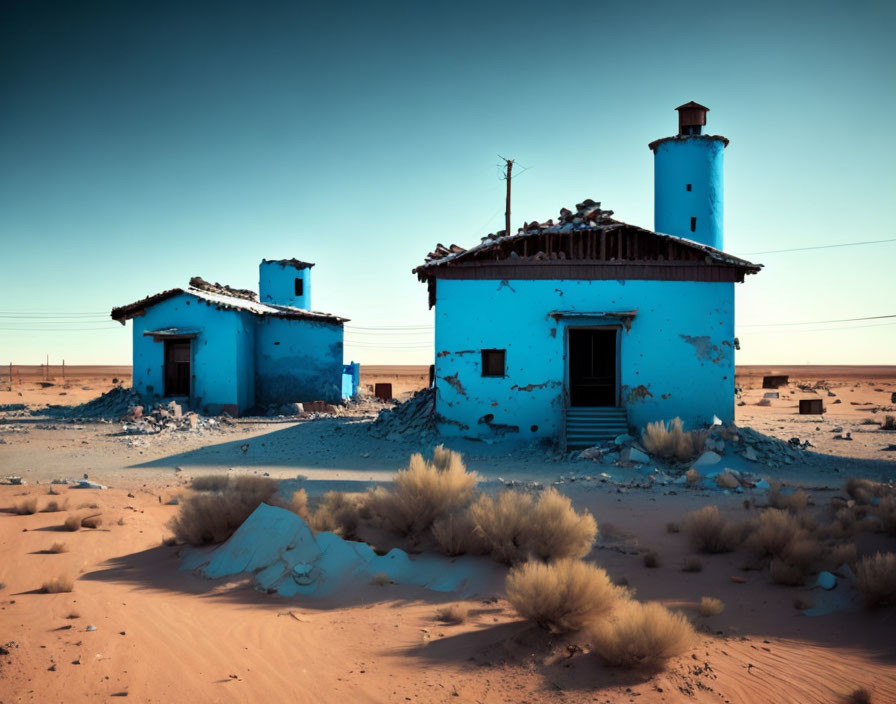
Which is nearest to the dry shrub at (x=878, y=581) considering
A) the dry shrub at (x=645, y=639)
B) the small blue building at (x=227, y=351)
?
the dry shrub at (x=645, y=639)

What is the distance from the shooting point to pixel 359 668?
5.08 m

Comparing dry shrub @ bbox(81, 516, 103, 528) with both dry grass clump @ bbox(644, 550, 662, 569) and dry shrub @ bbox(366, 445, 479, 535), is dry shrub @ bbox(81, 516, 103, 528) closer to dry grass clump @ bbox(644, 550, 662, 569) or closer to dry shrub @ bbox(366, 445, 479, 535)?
dry shrub @ bbox(366, 445, 479, 535)

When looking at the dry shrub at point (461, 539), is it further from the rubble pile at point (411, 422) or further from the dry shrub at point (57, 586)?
the rubble pile at point (411, 422)

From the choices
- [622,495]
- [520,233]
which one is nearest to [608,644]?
[622,495]

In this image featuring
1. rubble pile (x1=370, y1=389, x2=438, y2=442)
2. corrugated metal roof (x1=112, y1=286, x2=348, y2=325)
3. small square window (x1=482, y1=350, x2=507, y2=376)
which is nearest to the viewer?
small square window (x1=482, y1=350, x2=507, y2=376)

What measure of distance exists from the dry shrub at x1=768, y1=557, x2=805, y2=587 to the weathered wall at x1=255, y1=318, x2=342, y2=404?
23.0 metres

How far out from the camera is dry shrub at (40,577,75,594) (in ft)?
21.3

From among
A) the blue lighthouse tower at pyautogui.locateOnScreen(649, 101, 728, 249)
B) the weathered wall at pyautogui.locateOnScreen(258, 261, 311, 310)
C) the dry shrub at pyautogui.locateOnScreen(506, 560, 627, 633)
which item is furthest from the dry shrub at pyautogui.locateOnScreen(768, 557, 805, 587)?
the weathered wall at pyautogui.locateOnScreen(258, 261, 311, 310)

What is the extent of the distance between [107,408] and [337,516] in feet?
66.5

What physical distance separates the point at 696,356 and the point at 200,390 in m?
17.5

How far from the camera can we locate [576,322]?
17750 millimetres

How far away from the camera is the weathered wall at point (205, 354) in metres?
24.3

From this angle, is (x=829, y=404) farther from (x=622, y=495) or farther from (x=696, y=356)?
(x=622, y=495)

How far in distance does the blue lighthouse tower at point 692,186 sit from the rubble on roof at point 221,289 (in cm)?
1912
